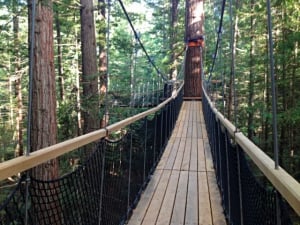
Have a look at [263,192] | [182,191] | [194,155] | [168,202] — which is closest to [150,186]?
[182,191]

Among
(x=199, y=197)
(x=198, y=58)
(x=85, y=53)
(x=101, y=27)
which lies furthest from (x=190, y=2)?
(x=199, y=197)

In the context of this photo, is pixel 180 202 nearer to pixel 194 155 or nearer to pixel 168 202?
pixel 168 202

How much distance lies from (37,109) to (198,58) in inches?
288

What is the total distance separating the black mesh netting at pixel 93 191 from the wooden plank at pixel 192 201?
1.22 ft

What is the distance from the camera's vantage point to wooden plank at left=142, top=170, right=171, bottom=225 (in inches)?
82.5

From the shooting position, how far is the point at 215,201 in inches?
94.4

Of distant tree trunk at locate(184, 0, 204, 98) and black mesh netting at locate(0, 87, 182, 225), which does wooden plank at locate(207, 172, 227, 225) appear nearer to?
black mesh netting at locate(0, 87, 182, 225)

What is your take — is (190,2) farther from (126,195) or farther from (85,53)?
(126,195)

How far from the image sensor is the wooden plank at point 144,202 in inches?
82.5

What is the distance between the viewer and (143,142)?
2672 millimetres

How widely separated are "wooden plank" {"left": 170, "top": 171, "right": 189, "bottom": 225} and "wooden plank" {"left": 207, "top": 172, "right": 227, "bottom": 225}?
197 millimetres

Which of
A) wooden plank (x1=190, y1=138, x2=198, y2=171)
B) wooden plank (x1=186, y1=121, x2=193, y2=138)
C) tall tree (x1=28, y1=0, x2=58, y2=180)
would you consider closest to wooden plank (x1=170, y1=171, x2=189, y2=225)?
wooden plank (x1=190, y1=138, x2=198, y2=171)

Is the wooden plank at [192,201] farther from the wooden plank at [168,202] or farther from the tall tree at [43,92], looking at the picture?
the tall tree at [43,92]

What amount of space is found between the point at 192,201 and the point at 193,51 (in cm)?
776
